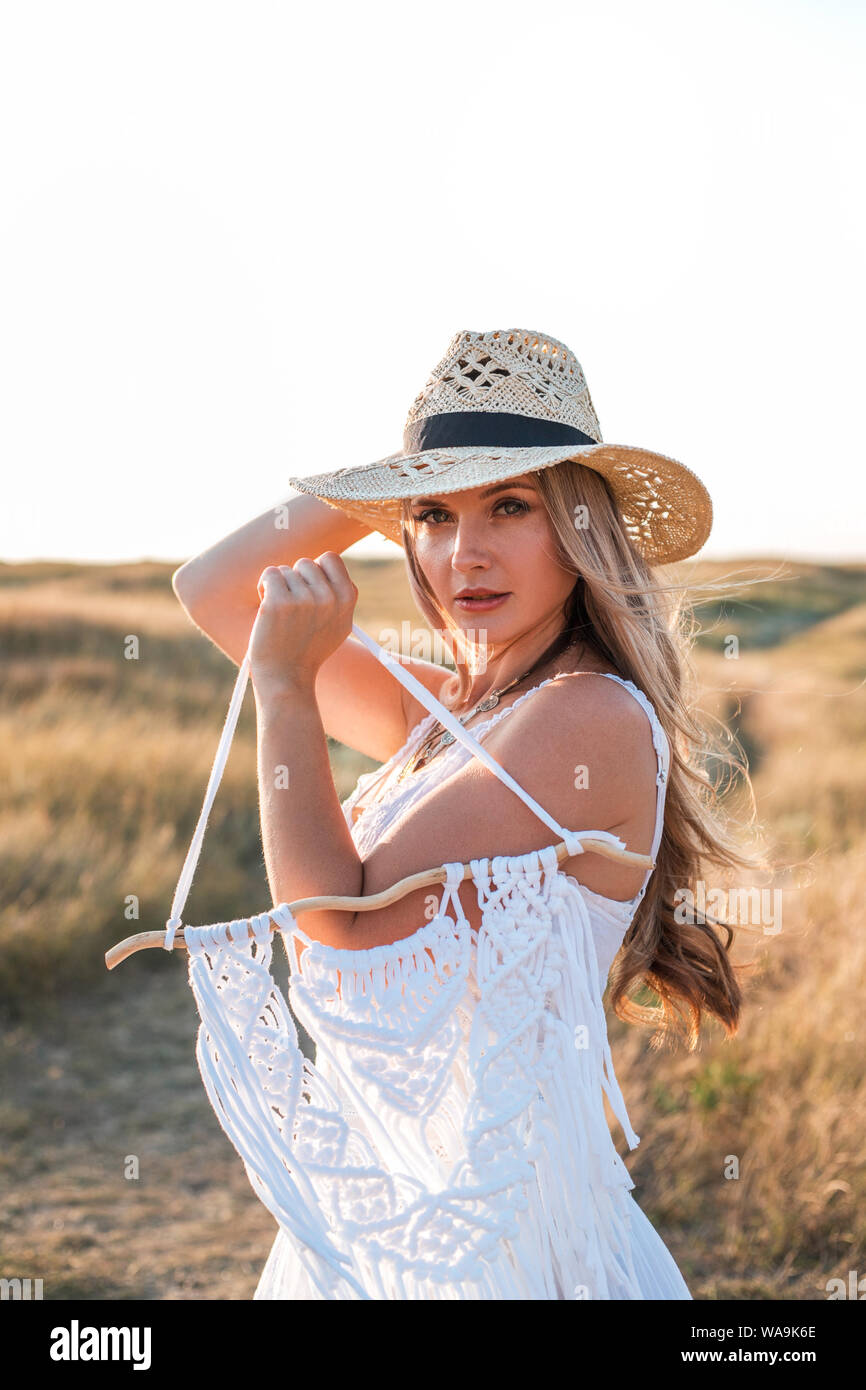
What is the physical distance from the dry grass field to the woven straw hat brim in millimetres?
98

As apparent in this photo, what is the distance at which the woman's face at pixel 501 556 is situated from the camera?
6.28 feet

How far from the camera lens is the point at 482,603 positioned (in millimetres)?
1935

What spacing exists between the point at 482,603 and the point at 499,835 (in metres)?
0.42

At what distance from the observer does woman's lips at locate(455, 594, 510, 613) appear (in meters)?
1.93

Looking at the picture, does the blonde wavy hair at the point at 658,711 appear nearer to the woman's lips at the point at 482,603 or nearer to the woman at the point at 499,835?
the woman at the point at 499,835

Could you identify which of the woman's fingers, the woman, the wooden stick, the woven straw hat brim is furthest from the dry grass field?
the wooden stick

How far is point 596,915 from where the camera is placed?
1801mm

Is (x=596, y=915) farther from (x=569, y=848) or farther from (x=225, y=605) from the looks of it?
(x=225, y=605)

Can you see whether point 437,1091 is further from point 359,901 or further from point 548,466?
point 548,466
